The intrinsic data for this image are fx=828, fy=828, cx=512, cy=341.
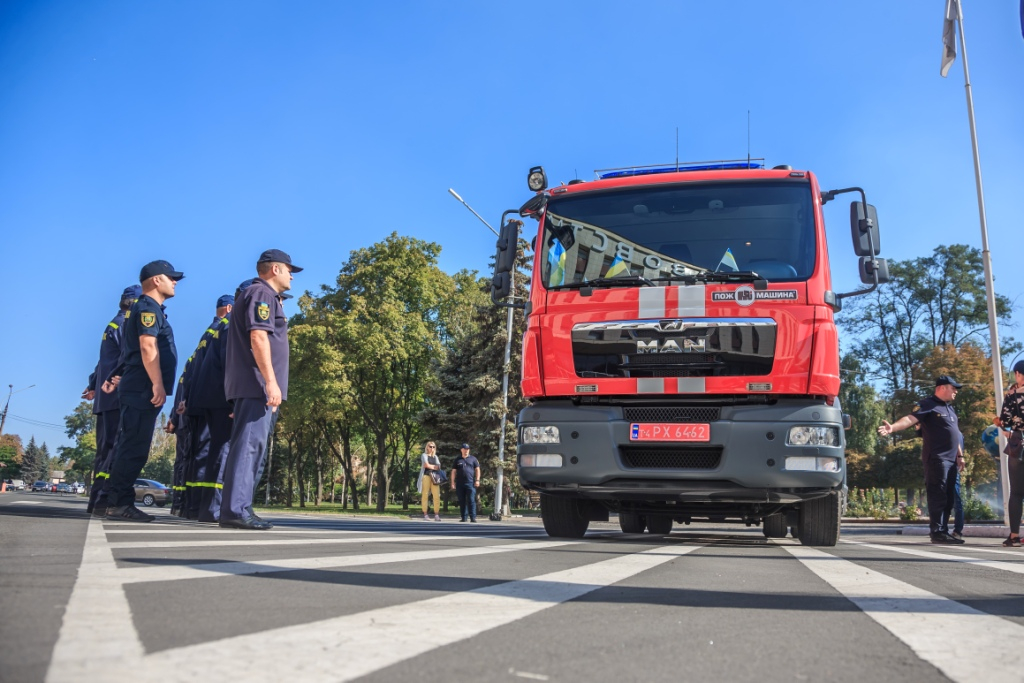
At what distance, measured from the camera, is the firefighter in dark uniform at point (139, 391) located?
7.52 m

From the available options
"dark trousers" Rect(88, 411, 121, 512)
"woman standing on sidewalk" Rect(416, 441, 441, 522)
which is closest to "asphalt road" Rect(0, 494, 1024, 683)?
"dark trousers" Rect(88, 411, 121, 512)

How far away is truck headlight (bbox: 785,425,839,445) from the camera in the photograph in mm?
6395

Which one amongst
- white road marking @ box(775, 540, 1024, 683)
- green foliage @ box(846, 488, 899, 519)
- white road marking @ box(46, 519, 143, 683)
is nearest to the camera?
white road marking @ box(46, 519, 143, 683)

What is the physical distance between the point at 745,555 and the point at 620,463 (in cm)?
124

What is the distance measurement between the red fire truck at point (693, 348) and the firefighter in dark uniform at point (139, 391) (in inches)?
134

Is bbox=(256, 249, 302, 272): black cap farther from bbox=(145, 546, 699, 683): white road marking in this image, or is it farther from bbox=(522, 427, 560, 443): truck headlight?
bbox=(145, 546, 699, 683): white road marking

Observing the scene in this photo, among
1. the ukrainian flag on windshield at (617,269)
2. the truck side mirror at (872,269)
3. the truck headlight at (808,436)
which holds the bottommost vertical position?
the truck headlight at (808,436)

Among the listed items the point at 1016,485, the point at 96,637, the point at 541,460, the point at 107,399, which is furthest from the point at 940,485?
the point at 96,637

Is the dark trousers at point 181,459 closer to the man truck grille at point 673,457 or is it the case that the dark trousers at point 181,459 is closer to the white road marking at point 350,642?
the man truck grille at point 673,457

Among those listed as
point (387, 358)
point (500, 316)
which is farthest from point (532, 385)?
point (387, 358)

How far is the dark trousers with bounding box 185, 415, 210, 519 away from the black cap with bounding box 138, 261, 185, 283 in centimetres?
166

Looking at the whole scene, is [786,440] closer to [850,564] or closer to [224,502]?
[850,564]

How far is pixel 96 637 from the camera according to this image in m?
1.76

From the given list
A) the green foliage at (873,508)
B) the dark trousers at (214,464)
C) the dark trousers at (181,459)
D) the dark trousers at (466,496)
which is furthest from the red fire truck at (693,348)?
the green foliage at (873,508)
